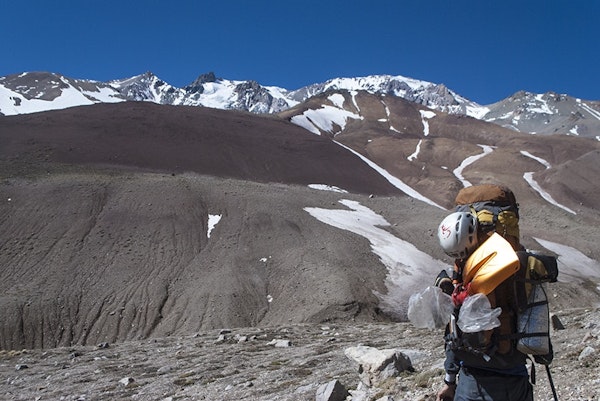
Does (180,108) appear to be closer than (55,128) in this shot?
No

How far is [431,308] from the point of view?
439 cm

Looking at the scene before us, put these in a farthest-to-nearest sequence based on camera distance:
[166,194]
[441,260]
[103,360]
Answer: [166,194]
[441,260]
[103,360]

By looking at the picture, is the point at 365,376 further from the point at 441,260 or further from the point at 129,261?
the point at 441,260

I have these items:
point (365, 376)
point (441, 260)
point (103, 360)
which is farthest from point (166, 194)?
point (365, 376)

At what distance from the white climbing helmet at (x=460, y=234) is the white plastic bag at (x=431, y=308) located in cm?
39

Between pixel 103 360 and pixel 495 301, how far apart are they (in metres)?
18.0

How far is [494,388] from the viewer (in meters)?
4.14

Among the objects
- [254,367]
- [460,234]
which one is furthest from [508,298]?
[254,367]

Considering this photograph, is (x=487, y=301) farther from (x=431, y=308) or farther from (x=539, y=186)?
(x=539, y=186)

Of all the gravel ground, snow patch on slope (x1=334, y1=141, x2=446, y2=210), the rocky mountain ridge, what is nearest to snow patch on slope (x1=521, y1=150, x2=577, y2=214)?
the rocky mountain ridge

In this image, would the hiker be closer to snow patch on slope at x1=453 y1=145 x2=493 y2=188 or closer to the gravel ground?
the gravel ground

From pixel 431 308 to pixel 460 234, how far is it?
706mm

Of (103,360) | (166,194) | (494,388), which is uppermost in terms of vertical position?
(166,194)

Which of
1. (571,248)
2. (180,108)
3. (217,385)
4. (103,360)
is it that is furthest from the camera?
(180,108)
